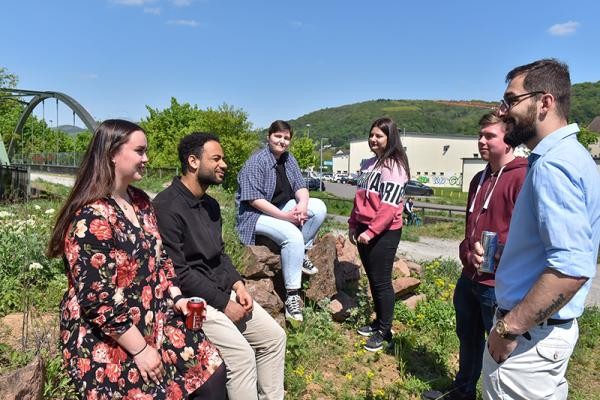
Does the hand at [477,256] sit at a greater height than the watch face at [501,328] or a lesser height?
greater

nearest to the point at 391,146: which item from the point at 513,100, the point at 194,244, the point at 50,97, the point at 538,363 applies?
the point at 194,244

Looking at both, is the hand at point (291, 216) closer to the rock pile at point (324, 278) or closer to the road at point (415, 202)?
the rock pile at point (324, 278)

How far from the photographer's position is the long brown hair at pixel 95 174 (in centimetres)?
233

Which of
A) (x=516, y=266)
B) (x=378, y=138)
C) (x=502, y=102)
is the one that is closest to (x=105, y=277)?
(x=516, y=266)

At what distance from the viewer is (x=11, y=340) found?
2887 millimetres

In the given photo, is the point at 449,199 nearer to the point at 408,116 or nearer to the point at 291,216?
the point at 291,216

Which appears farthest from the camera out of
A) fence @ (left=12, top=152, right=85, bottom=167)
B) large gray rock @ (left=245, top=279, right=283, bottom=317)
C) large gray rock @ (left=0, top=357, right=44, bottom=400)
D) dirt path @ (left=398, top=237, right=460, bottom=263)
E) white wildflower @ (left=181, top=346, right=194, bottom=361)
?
fence @ (left=12, top=152, right=85, bottom=167)

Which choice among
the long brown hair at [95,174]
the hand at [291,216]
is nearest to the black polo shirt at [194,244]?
the long brown hair at [95,174]

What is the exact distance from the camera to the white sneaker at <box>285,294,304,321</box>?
13.7 ft

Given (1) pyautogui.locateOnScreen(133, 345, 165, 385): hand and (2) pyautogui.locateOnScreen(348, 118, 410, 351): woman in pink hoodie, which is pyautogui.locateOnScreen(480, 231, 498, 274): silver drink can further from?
(1) pyautogui.locateOnScreen(133, 345, 165, 385): hand

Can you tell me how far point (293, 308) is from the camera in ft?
13.7

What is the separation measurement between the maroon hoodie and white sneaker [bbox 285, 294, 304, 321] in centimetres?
156

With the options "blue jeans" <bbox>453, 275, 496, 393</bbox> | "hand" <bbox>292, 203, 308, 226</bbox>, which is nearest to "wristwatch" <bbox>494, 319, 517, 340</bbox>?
"blue jeans" <bbox>453, 275, 496, 393</bbox>

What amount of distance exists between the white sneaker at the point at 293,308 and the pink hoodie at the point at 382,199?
0.91 meters
